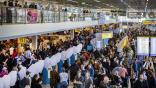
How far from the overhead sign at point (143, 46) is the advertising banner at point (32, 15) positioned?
5.65 meters

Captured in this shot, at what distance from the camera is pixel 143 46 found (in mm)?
13945

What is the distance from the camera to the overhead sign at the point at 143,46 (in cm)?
1388

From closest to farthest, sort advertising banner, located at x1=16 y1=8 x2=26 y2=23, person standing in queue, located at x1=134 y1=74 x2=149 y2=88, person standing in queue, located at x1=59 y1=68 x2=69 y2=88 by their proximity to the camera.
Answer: person standing in queue, located at x1=134 y1=74 x2=149 y2=88 < person standing in queue, located at x1=59 y1=68 x2=69 y2=88 < advertising banner, located at x1=16 y1=8 x2=26 y2=23

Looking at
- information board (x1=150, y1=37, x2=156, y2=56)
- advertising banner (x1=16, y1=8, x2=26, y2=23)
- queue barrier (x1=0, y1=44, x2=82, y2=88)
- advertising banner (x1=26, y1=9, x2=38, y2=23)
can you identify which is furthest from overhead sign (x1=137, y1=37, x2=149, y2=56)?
advertising banner (x1=26, y1=9, x2=38, y2=23)

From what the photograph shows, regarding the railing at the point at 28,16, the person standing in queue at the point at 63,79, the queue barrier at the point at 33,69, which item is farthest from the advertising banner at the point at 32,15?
the person standing in queue at the point at 63,79

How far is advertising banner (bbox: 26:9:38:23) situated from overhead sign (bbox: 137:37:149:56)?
565 centimetres

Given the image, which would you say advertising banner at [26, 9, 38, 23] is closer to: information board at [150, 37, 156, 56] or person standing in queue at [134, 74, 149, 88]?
information board at [150, 37, 156, 56]

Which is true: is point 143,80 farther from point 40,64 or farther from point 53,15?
point 53,15

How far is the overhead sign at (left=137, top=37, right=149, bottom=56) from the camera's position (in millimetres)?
13883

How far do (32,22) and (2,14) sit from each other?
11.9 ft

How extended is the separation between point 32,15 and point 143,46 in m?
6.23

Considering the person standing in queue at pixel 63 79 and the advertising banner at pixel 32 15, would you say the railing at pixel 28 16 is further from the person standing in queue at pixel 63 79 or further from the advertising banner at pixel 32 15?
the person standing in queue at pixel 63 79

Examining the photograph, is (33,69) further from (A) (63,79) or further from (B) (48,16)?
(B) (48,16)

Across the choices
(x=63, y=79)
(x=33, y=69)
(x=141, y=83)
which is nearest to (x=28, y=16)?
(x=33, y=69)
